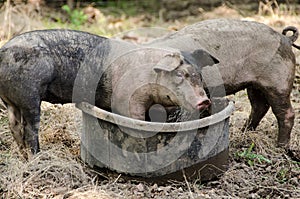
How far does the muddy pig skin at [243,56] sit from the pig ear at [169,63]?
0.47m

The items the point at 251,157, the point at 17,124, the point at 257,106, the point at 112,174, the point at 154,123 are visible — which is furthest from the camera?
the point at 257,106

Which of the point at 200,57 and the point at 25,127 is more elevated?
the point at 200,57

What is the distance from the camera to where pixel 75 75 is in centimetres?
351

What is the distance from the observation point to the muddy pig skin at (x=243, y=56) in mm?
3826

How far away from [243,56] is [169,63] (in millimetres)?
768

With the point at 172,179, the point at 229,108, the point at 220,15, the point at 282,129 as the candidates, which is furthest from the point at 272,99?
the point at 220,15

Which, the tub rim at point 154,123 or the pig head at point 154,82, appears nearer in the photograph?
the tub rim at point 154,123

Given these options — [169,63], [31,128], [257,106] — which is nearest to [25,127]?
[31,128]

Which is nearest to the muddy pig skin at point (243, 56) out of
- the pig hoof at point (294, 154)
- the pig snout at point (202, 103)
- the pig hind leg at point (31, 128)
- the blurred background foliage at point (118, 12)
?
the pig hoof at point (294, 154)

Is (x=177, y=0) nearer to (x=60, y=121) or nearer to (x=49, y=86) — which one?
(x=60, y=121)

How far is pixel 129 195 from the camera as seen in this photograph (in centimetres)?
320

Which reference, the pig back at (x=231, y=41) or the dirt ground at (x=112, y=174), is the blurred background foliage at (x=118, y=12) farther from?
the pig back at (x=231, y=41)

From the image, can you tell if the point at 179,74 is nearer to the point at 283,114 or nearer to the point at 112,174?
the point at 112,174

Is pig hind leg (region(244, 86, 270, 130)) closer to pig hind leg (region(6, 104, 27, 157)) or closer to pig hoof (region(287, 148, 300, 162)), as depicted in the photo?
pig hoof (region(287, 148, 300, 162))
